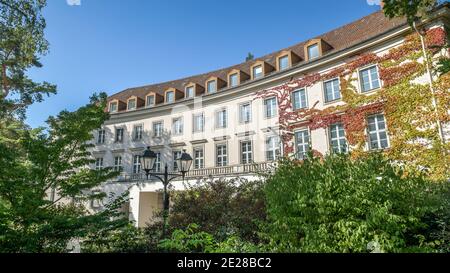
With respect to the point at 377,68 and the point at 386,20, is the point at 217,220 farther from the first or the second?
the point at 386,20

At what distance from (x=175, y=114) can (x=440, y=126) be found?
77.0 ft

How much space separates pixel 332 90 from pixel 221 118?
1088 centimetres

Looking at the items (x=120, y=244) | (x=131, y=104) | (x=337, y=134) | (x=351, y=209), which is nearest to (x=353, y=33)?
(x=337, y=134)

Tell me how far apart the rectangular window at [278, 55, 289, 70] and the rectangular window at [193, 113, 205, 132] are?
9.31 metres

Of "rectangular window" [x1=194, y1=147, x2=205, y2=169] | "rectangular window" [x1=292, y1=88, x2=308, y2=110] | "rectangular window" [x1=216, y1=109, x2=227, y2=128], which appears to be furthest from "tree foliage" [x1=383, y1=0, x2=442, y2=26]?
"rectangular window" [x1=194, y1=147, x2=205, y2=169]

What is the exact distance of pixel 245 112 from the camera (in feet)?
91.0

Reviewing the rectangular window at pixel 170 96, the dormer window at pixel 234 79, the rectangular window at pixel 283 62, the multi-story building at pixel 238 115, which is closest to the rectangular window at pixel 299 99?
the multi-story building at pixel 238 115

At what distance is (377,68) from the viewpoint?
66.6ft

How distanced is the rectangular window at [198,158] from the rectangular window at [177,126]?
297 centimetres

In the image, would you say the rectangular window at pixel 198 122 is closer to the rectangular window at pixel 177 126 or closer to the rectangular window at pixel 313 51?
the rectangular window at pixel 177 126

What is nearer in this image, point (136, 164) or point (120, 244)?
point (120, 244)

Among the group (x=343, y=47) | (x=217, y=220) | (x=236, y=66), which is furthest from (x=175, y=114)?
(x=217, y=220)

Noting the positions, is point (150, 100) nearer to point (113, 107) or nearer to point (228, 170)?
point (113, 107)

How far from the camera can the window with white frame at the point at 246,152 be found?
26.5 m
